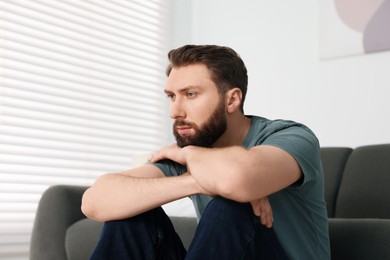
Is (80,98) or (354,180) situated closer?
(354,180)

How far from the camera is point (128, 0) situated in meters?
3.65

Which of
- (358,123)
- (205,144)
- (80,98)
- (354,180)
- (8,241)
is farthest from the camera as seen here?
(80,98)

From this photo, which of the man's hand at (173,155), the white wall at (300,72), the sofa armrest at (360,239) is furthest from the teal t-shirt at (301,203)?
the white wall at (300,72)

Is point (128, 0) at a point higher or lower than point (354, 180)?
higher

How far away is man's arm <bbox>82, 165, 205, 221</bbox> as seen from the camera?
1.49 m

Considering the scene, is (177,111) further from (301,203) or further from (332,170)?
(332,170)

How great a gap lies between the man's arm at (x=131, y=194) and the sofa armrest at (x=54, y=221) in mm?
894

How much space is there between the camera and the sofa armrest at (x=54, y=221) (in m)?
2.48

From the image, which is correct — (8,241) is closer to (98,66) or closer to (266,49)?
(98,66)

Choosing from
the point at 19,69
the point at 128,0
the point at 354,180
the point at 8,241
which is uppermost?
the point at 128,0

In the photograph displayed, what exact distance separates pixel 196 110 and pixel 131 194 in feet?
1.18

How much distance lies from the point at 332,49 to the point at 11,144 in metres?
1.73

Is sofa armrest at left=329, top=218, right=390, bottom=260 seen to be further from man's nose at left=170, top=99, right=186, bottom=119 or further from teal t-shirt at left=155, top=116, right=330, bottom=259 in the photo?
man's nose at left=170, top=99, right=186, bottom=119

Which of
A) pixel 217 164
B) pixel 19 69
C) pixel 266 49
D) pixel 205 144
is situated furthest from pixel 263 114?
pixel 217 164
